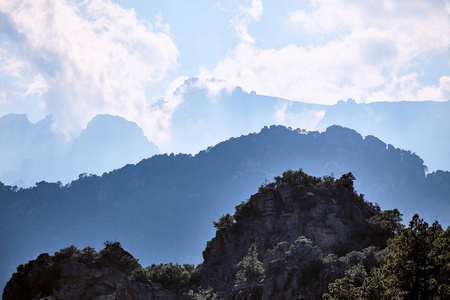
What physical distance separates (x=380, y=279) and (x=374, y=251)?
3161 centimetres

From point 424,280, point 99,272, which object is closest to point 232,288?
point 99,272

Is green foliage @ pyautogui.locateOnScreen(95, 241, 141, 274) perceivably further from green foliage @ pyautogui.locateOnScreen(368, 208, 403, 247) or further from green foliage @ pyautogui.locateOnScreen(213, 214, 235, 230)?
green foliage @ pyautogui.locateOnScreen(368, 208, 403, 247)

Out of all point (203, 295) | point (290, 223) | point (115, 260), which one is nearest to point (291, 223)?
point (290, 223)

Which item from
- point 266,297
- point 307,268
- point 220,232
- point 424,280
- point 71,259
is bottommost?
point 424,280

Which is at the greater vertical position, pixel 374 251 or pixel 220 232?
pixel 220 232

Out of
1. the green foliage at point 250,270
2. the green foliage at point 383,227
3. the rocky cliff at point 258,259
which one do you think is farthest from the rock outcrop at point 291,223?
the green foliage at point 250,270

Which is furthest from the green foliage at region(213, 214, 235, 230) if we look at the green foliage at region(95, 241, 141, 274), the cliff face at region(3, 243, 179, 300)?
the green foliage at region(95, 241, 141, 274)

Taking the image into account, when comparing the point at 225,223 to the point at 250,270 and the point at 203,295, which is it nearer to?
the point at 203,295

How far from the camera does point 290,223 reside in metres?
76.3

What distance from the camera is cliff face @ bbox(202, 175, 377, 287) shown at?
71.2 metres

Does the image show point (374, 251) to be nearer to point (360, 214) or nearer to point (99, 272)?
point (360, 214)

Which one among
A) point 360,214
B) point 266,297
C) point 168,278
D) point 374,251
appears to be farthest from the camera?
point 360,214

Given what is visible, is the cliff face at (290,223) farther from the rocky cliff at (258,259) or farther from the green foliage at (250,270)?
the green foliage at (250,270)

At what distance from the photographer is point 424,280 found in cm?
2645
